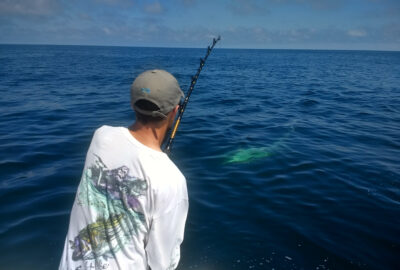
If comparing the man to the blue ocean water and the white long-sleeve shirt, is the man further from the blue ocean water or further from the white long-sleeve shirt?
the blue ocean water

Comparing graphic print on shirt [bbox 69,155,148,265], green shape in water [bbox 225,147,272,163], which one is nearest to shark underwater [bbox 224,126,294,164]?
green shape in water [bbox 225,147,272,163]

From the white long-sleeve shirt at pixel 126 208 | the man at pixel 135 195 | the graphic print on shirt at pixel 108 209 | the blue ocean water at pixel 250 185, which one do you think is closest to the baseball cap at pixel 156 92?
the man at pixel 135 195

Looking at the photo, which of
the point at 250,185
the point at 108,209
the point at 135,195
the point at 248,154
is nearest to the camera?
the point at 135,195

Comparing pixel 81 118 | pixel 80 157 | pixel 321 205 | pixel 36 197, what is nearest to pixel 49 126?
pixel 81 118

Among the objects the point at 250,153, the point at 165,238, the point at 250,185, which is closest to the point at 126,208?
the point at 165,238

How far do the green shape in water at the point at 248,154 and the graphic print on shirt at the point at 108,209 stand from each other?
688 cm

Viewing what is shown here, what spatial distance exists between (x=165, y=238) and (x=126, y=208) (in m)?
0.34

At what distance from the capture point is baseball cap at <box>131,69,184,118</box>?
182 cm

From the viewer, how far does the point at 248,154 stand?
357 inches

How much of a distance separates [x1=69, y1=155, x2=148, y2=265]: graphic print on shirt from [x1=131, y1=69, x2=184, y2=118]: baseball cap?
0.44 meters

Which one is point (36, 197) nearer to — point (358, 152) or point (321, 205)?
point (321, 205)

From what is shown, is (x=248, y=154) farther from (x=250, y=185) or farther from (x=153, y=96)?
(x=153, y=96)

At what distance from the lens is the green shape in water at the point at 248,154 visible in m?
8.66

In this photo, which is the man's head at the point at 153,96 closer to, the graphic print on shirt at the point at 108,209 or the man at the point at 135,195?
the man at the point at 135,195
